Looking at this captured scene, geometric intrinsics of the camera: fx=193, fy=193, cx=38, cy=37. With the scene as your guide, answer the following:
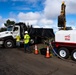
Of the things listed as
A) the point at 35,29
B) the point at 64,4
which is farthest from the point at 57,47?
the point at 35,29

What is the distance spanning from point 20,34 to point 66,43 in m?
10.0

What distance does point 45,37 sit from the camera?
1065 inches

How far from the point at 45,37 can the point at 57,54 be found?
37.5 ft

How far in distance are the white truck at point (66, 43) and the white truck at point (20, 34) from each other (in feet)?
27.3

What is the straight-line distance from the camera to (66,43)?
49.7ft

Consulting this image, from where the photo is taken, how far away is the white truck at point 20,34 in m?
22.8

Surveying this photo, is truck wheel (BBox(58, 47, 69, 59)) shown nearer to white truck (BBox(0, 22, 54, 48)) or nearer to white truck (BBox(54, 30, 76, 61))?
white truck (BBox(54, 30, 76, 61))

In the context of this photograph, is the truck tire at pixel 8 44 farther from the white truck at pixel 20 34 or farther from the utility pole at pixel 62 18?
the utility pole at pixel 62 18

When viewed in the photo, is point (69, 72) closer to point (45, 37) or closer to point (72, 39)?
point (72, 39)

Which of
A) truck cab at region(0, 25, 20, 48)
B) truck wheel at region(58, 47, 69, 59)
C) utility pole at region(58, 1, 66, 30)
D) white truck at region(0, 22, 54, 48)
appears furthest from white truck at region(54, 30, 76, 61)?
white truck at region(0, 22, 54, 48)

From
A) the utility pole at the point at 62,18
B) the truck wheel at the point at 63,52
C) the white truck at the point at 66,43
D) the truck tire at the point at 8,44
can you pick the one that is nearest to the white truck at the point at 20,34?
the truck tire at the point at 8,44

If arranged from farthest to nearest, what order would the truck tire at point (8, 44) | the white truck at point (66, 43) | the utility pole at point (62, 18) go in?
the truck tire at point (8, 44) → the utility pole at point (62, 18) → the white truck at point (66, 43)

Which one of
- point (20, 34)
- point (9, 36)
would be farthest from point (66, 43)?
point (20, 34)

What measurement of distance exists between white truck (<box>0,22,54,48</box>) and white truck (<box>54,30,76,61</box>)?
833cm
